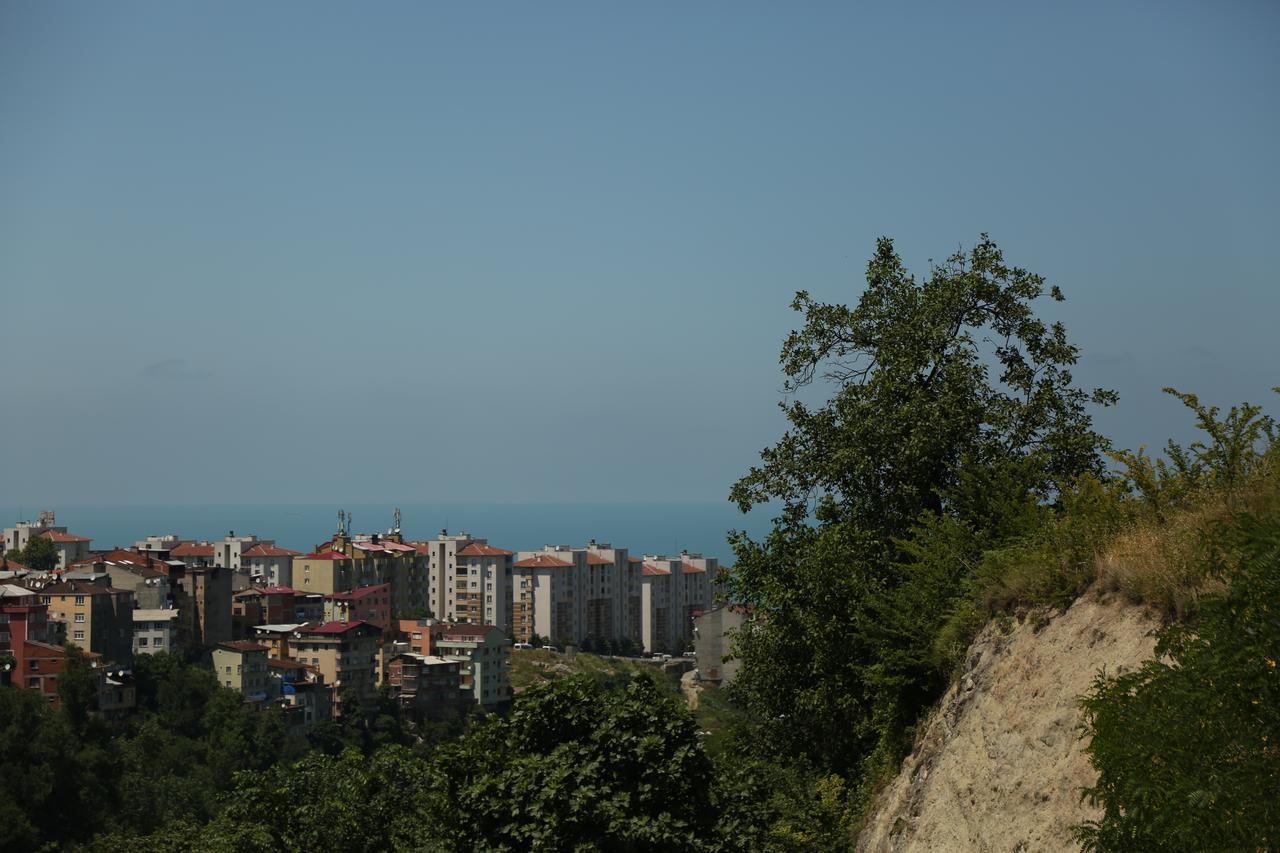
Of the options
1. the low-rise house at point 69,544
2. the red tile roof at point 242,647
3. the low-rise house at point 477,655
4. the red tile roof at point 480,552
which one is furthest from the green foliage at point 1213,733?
the red tile roof at point 480,552

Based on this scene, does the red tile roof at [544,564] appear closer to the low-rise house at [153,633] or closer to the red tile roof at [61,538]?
the red tile roof at [61,538]

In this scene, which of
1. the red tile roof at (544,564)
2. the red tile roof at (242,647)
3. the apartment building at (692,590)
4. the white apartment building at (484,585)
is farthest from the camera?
the apartment building at (692,590)

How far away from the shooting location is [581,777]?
11578mm

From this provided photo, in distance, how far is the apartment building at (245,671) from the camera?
77688 mm

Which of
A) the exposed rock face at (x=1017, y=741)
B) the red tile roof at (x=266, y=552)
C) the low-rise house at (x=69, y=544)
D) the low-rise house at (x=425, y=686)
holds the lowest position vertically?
the low-rise house at (x=425, y=686)

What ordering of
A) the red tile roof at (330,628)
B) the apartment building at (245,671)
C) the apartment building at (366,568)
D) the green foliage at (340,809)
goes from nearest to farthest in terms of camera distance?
the green foliage at (340,809)
the apartment building at (245,671)
the red tile roof at (330,628)
the apartment building at (366,568)

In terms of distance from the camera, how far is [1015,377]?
16.1 meters

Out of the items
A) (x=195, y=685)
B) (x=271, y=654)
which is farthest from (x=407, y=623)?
(x=195, y=685)

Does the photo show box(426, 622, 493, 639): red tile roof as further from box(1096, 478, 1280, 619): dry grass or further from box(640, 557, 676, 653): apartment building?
box(1096, 478, 1280, 619): dry grass

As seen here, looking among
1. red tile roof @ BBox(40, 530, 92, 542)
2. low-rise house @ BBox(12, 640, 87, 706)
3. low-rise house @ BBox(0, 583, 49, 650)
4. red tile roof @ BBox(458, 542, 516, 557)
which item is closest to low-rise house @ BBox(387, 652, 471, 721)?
low-rise house @ BBox(0, 583, 49, 650)

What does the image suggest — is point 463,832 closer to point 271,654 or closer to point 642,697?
point 642,697

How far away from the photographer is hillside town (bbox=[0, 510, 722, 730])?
245ft

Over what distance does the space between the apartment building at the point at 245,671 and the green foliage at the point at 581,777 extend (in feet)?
228

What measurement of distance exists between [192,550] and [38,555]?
76.6ft
